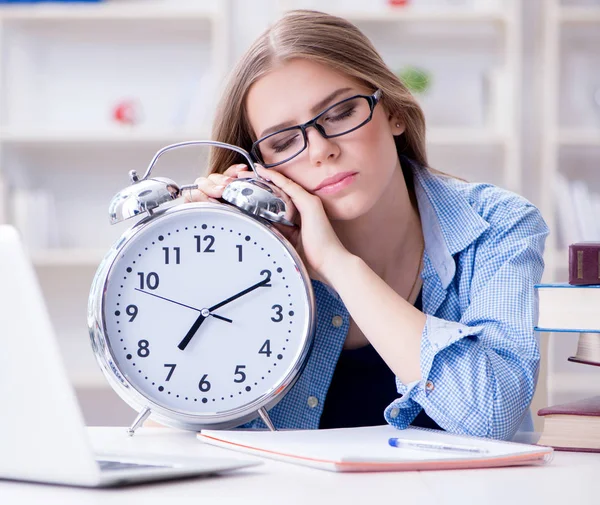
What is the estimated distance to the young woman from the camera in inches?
48.1

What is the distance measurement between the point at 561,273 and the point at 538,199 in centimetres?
32

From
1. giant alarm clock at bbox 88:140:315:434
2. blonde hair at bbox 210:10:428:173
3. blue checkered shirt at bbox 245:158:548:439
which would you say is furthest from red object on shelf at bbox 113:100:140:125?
giant alarm clock at bbox 88:140:315:434

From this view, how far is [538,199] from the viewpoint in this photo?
360cm

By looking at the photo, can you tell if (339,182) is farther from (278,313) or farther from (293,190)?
(278,313)

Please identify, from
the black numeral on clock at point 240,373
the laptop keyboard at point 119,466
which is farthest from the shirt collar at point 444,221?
the laptop keyboard at point 119,466

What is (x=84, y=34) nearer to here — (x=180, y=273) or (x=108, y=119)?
(x=108, y=119)

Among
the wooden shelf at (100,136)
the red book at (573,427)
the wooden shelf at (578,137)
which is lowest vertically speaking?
the wooden shelf at (578,137)

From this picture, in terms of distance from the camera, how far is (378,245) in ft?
5.50

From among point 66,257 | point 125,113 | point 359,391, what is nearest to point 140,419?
point 359,391

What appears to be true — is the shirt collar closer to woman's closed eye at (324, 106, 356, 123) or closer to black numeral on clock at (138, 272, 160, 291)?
woman's closed eye at (324, 106, 356, 123)

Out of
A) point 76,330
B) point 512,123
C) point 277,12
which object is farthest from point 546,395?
point 76,330

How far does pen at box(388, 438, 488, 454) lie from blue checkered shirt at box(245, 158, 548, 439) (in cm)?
15

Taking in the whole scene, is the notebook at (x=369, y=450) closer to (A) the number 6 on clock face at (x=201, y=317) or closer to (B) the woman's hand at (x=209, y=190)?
(A) the number 6 on clock face at (x=201, y=317)

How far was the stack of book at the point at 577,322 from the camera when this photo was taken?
1078 millimetres
